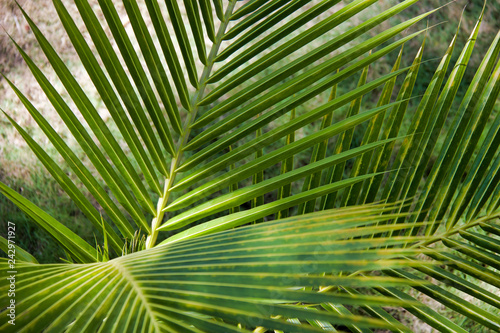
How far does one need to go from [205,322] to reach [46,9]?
1879mm

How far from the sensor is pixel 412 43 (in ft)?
5.45

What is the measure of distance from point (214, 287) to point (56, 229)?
1.53 feet

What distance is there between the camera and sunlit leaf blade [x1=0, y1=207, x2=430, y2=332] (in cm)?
36

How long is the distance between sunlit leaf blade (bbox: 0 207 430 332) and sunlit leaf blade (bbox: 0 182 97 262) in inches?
10.6

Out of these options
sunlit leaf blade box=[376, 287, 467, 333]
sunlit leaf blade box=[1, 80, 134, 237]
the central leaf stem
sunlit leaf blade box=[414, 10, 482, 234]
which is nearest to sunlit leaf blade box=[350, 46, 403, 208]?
sunlit leaf blade box=[414, 10, 482, 234]

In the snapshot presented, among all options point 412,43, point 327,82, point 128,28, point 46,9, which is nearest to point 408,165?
point 327,82

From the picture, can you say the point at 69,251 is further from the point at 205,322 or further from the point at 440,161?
the point at 440,161

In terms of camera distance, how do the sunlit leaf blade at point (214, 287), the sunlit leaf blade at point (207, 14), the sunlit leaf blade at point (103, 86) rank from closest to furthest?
the sunlit leaf blade at point (214, 287) < the sunlit leaf blade at point (103, 86) < the sunlit leaf blade at point (207, 14)

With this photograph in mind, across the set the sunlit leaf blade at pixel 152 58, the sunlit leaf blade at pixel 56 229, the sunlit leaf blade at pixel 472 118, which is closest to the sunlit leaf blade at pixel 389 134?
the sunlit leaf blade at pixel 472 118

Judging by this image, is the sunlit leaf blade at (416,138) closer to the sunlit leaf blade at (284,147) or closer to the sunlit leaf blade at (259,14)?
the sunlit leaf blade at (284,147)

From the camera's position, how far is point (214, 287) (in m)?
0.38

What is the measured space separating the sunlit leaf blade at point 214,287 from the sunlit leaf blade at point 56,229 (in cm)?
27

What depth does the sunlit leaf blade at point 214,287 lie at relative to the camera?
36cm

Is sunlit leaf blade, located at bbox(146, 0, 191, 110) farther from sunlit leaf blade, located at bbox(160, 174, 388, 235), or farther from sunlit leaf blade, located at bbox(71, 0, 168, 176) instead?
sunlit leaf blade, located at bbox(160, 174, 388, 235)
